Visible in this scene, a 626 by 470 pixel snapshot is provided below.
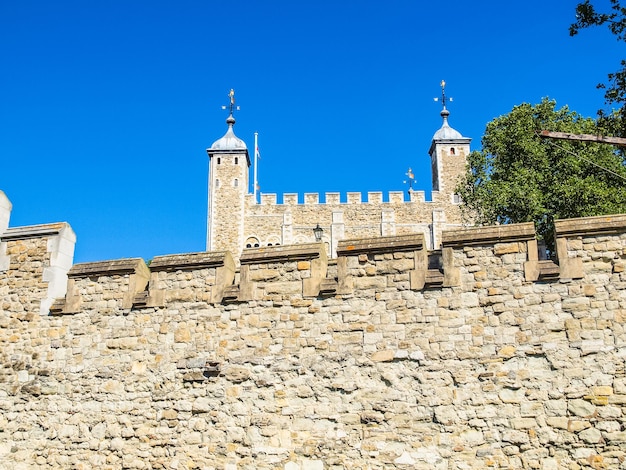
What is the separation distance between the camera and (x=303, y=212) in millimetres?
49531

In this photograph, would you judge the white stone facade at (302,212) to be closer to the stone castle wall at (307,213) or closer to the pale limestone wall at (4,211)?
the stone castle wall at (307,213)

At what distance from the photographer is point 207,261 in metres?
7.98

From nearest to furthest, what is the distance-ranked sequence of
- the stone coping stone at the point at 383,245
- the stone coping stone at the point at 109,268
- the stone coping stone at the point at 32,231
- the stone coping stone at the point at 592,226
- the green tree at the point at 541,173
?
the stone coping stone at the point at 592,226
the stone coping stone at the point at 383,245
the stone coping stone at the point at 109,268
the stone coping stone at the point at 32,231
the green tree at the point at 541,173

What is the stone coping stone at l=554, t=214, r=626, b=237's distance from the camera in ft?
21.8

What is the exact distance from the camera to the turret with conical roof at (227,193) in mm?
48219

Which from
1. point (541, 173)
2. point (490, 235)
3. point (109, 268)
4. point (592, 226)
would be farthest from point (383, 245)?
point (541, 173)

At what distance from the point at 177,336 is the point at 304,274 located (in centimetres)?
181

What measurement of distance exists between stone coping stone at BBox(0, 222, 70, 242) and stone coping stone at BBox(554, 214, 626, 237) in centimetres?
662

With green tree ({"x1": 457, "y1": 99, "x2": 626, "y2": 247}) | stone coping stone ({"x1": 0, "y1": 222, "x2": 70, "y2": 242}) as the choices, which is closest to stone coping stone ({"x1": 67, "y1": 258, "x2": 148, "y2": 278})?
stone coping stone ({"x1": 0, "y1": 222, "x2": 70, "y2": 242})

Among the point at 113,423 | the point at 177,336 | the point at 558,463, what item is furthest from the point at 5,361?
the point at 558,463

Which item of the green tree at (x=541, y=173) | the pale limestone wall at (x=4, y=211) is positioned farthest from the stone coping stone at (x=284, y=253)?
the green tree at (x=541, y=173)

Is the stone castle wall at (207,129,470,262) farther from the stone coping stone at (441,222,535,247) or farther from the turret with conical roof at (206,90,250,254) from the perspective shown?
the stone coping stone at (441,222,535,247)

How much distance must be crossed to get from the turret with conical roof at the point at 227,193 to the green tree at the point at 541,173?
28719mm

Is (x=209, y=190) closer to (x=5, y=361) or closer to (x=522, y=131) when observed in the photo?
(x=522, y=131)
